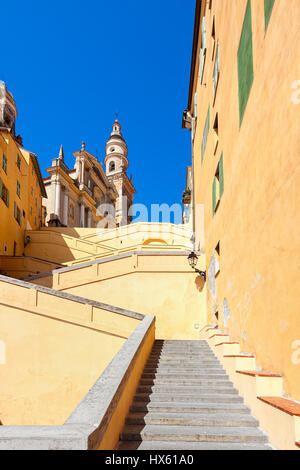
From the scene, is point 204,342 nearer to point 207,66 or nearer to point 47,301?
point 47,301

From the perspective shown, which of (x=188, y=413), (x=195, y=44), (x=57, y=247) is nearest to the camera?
(x=188, y=413)

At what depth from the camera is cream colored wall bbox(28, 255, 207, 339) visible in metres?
14.9

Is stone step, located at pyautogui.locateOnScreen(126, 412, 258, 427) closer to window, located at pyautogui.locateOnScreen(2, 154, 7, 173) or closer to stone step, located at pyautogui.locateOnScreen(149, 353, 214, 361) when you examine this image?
stone step, located at pyautogui.locateOnScreen(149, 353, 214, 361)

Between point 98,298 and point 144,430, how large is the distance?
1059 cm

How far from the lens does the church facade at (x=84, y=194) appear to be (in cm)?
3853

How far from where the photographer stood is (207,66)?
14.2 metres

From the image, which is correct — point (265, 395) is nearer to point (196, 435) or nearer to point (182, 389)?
point (196, 435)

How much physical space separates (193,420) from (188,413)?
0.38 m

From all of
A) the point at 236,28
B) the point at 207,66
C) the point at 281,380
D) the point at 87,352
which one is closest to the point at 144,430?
the point at 281,380

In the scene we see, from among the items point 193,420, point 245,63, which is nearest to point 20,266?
point 245,63

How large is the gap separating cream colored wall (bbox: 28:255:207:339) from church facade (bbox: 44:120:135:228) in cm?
2246

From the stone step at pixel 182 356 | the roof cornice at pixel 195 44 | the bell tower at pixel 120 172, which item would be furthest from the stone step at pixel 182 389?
the bell tower at pixel 120 172

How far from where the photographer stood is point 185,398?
256 inches

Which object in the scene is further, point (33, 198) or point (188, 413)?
point (33, 198)
